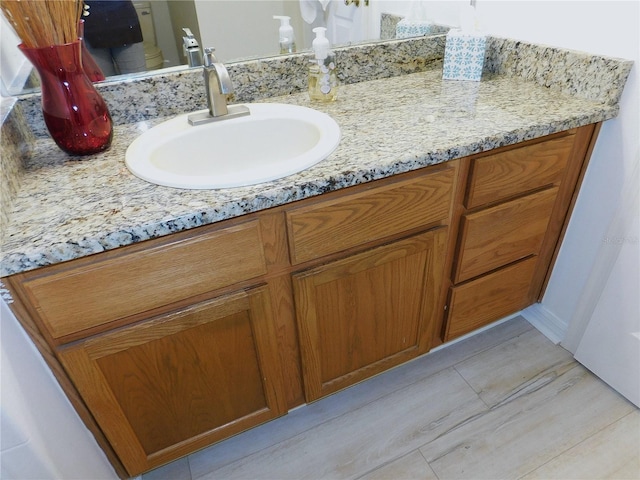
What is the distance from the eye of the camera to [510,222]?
113 centimetres

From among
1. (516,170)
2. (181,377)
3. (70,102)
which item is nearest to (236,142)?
(70,102)

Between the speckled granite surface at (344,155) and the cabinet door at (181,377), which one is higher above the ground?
the speckled granite surface at (344,155)

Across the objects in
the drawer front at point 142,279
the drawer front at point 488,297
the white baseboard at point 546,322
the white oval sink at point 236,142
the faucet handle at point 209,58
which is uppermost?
the faucet handle at point 209,58

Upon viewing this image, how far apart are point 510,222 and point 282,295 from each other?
65cm

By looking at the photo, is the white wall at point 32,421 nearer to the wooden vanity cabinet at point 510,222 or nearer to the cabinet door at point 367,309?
the cabinet door at point 367,309

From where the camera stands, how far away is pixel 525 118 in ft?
3.28

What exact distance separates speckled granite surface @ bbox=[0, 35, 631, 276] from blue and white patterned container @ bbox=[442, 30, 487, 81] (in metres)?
0.04

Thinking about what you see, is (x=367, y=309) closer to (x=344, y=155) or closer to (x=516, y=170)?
(x=344, y=155)

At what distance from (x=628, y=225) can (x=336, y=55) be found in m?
0.93

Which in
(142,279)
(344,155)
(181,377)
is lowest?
(181,377)

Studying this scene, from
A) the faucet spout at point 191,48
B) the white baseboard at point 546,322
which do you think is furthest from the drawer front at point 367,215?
the white baseboard at point 546,322

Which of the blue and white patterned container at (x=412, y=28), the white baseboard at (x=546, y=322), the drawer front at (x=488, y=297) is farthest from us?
the white baseboard at (x=546, y=322)

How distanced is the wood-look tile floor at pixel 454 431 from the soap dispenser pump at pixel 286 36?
41.1 inches

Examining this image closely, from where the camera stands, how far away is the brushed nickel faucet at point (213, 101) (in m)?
0.98
